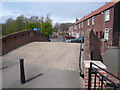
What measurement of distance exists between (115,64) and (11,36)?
32.3ft

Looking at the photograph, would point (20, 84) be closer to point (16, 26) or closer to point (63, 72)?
point (63, 72)

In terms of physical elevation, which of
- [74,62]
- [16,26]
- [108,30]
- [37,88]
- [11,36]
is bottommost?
[37,88]

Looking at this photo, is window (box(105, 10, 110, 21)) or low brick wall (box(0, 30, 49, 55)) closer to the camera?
low brick wall (box(0, 30, 49, 55))

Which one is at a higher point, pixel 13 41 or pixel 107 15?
pixel 107 15

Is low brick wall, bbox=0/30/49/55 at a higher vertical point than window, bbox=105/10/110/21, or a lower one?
lower

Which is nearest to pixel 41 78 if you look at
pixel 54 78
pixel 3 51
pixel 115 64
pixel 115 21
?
pixel 54 78

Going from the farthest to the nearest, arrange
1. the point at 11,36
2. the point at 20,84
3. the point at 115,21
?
1. the point at 115,21
2. the point at 11,36
3. the point at 20,84

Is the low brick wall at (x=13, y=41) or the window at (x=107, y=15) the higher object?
the window at (x=107, y=15)

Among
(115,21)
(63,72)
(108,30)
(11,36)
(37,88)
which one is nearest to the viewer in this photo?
(37,88)

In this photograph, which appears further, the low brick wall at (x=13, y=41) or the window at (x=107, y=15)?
the window at (x=107, y=15)

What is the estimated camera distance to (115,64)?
925 centimetres

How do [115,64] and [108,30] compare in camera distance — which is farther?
[108,30]

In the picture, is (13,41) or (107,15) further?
(107,15)

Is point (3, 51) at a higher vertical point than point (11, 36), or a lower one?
lower
